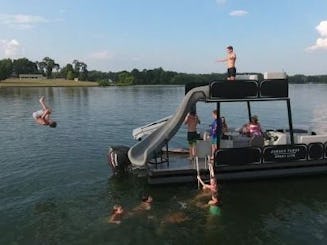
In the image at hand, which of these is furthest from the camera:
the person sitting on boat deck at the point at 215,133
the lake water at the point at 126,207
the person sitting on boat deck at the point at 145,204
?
the person sitting on boat deck at the point at 215,133

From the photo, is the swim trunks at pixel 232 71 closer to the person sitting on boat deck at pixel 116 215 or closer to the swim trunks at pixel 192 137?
the swim trunks at pixel 192 137

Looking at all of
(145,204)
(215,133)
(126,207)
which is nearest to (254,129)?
(215,133)

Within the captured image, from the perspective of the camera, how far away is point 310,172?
1579cm

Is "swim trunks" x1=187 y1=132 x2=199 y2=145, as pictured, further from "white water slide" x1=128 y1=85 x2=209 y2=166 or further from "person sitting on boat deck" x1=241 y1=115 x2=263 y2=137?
"person sitting on boat deck" x1=241 y1=115 x2=263 y2=137

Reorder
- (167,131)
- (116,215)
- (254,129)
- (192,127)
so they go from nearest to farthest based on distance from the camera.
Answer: (116,215) < (167,131) < (192,127) < (254,129)

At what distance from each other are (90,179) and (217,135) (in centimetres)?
522

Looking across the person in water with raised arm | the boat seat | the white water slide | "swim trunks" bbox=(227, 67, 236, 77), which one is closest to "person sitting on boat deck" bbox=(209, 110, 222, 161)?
the white water slide

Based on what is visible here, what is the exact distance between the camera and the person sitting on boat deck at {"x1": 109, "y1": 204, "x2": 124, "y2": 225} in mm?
11898

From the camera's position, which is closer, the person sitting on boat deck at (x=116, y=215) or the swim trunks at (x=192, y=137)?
the person sitting on boat deck at (x=116, y=215)

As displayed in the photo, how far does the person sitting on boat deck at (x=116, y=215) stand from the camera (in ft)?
39.0

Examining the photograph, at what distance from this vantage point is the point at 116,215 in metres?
12.2

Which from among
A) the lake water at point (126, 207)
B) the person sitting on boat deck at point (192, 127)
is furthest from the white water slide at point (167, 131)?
the lake water at point (126, 207)

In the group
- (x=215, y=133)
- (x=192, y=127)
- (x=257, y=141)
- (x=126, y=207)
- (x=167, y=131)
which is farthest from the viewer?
(x=192, y=127)

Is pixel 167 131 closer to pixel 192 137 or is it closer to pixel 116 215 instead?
pixel 192 137
